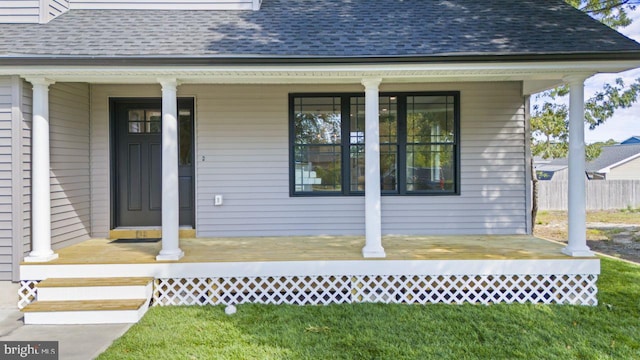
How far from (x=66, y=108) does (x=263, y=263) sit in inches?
138

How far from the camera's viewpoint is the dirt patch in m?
8.12

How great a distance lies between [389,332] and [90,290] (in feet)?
10.6

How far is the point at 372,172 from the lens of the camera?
16.2ft

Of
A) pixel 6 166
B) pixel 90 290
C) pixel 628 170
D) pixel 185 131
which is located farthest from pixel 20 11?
pixel 628 170

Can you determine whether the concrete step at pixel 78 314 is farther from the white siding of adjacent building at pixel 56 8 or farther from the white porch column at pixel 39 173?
the white siding of adjacent building at pixel 56 8

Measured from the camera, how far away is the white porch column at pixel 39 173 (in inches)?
185

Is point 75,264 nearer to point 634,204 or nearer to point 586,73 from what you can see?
point 586,73

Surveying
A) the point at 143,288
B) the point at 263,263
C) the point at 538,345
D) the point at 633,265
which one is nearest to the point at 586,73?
the point at 538,345

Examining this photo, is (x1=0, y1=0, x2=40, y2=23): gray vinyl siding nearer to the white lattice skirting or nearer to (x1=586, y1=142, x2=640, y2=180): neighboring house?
the white lattice skirting

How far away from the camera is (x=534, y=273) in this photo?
4754 mm

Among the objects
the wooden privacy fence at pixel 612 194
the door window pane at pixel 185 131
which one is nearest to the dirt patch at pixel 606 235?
the wooden privacy fence at pixel 612 194

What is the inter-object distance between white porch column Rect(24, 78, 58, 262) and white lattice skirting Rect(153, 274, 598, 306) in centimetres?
140

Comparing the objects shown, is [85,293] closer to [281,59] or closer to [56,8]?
[281,59]

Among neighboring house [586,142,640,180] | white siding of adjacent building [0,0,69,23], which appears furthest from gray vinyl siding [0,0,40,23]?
neighboring house [586,142,640,180]
